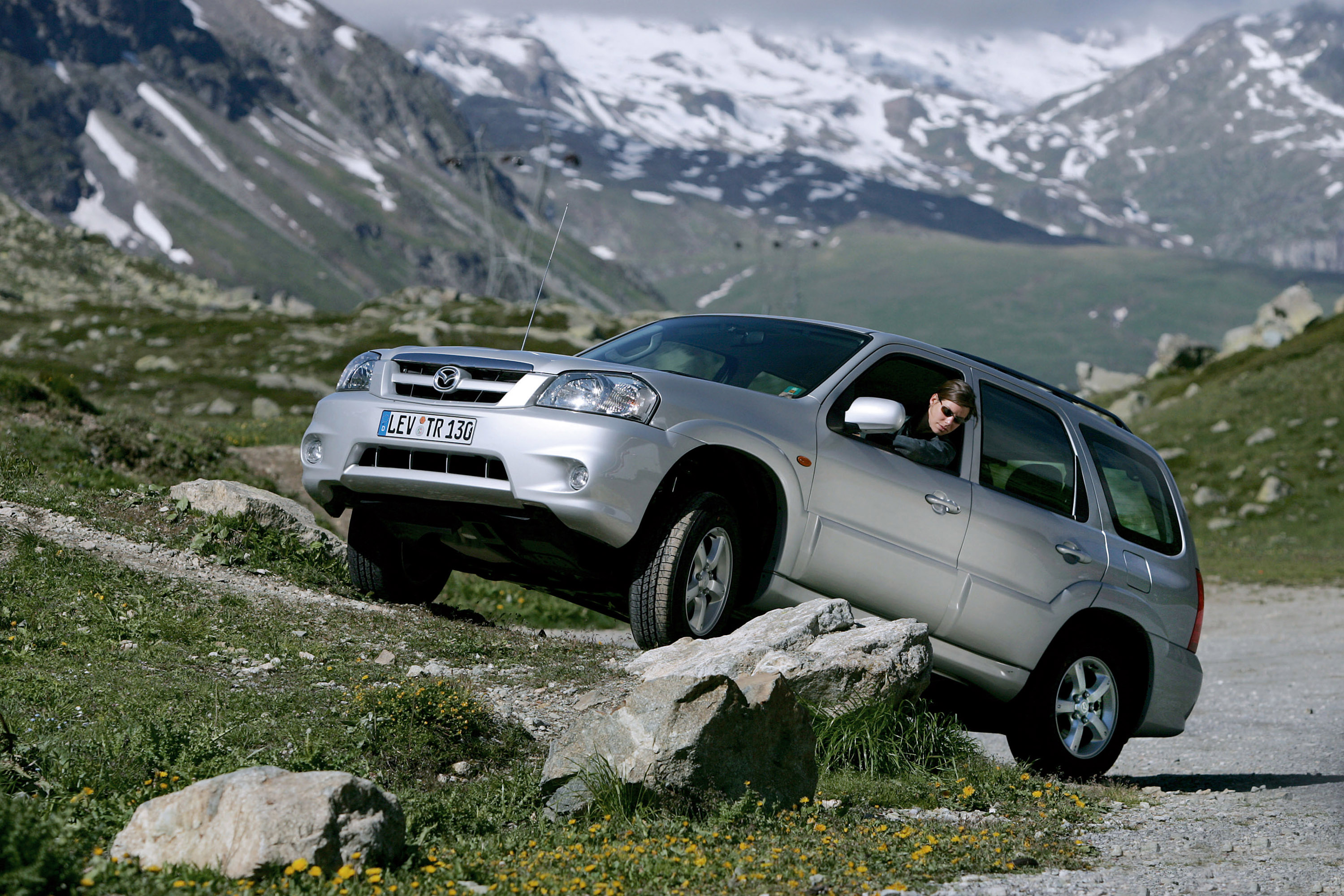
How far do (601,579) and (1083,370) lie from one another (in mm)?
64549

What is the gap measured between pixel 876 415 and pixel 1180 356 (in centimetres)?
5903

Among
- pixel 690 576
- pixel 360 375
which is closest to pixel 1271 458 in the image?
pixel 690 576

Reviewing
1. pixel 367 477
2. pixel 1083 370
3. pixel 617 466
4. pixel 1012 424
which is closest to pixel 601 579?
pixel 617 466

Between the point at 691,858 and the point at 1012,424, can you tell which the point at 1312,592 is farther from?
the point at 691,858

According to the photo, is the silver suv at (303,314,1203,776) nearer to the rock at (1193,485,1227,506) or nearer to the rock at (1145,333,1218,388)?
the rock at (1193,485,1227,506)

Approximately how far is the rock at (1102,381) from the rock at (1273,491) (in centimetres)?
2807

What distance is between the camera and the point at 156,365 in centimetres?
5094

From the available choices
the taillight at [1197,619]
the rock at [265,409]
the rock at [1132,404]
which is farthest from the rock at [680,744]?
the rock at [1132,404]

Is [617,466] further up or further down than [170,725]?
further up

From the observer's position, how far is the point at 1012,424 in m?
7.66

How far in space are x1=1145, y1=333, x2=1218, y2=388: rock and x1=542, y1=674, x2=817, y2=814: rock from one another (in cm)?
5719

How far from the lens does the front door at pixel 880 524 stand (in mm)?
6727

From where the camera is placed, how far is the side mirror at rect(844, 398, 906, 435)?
656 centimetres

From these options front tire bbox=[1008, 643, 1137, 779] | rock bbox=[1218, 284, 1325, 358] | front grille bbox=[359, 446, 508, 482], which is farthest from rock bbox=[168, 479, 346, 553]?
rock bbox=[1218, 284, 1325, 358]
